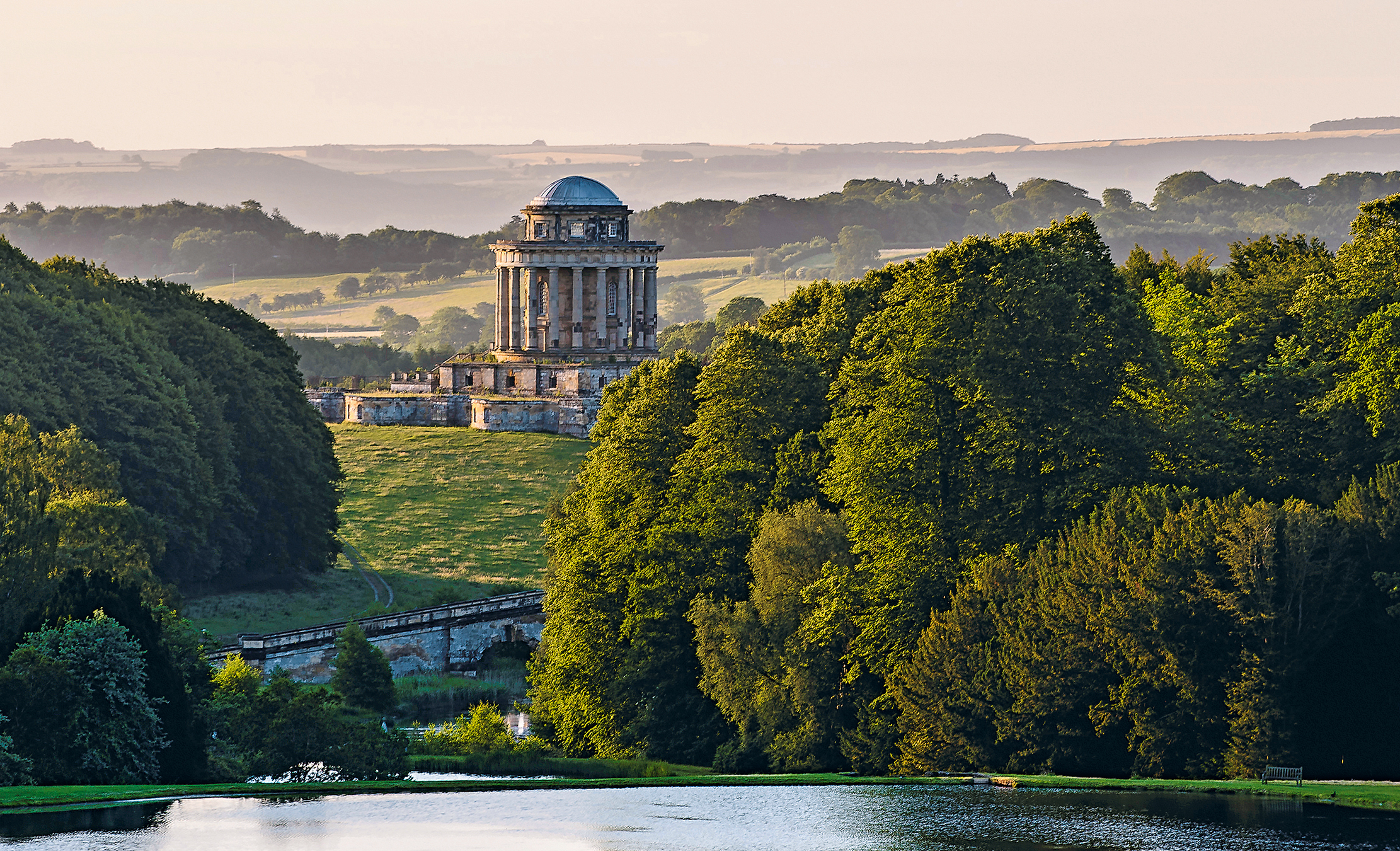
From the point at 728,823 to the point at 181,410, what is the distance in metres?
51.3

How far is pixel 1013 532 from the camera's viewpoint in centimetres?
5359

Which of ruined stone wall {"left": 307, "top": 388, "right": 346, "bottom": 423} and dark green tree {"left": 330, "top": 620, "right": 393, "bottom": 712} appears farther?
ruined stone wall {"left": 307, "top": 388, "right": 346, "bottom": 423}

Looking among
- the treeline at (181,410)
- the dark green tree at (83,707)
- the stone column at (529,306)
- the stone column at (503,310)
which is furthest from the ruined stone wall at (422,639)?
the stone column at (503,310)

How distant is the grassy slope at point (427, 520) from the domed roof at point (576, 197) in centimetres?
1916

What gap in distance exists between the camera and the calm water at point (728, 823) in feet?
125

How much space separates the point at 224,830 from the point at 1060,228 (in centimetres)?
3042

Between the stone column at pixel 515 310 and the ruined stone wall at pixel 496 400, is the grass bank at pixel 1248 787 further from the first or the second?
the stone column at pixel 515 310

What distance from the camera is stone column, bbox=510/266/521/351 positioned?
140 meters

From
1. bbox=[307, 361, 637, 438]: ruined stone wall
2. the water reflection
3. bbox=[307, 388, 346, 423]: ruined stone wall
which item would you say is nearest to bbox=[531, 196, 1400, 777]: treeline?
the water reflection

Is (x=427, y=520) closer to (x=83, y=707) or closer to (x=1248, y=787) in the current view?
(x=83, y=707)

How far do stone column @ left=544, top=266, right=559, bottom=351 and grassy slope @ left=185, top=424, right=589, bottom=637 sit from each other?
43.4 ft

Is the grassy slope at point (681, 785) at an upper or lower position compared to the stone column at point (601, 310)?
lower

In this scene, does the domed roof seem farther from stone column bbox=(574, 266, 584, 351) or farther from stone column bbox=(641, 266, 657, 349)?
stone column bbox=(641, 266, 657, 349)

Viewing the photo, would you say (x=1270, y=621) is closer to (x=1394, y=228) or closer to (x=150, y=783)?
(x=1394, y=228)
